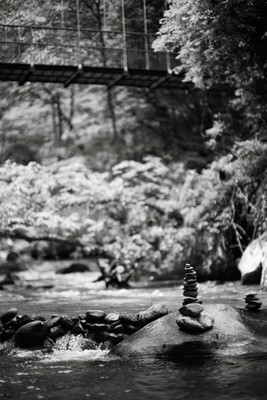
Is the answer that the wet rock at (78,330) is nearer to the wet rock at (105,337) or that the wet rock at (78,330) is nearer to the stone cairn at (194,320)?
the wet rock at (105,337)

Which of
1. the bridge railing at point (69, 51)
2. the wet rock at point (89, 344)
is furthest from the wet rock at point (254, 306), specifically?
the bridge railing at point (69, 51)

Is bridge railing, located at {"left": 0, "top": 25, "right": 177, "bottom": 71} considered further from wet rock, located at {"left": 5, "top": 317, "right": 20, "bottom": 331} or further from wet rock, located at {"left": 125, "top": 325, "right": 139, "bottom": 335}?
wet rock, located at {"left": 125, "top": 325, "right": 139, "bottom": 335}

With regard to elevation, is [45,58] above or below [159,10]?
below

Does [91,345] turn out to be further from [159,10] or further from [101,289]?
[159,10]

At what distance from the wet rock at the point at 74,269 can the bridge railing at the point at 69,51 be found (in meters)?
5.33

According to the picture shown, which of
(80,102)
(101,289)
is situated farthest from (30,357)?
(80,102)

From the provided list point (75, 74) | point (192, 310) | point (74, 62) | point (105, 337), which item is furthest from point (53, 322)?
point (74, 62)

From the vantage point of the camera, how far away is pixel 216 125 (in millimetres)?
12914

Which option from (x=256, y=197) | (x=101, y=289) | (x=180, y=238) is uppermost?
(x=256, y=197)

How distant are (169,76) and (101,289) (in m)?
5.31

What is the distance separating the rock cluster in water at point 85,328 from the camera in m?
5.95

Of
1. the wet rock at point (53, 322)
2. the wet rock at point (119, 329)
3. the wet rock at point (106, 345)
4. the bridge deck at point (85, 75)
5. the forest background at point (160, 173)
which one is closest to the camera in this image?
the wet rock at point (106, 345)

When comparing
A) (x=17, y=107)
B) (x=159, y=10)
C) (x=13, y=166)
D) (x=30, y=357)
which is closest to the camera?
(x=30, y=357)

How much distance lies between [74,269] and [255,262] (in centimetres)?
565
